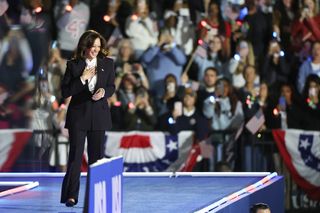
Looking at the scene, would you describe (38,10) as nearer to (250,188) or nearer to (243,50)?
(243,50)

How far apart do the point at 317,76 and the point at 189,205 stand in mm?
4729

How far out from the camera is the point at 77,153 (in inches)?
325

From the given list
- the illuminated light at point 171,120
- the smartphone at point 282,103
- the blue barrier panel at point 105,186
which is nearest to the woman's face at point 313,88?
the smartphone at point 282,103

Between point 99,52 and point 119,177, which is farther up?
point 99,52

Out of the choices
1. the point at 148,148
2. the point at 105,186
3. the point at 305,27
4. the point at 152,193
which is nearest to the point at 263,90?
the point at 305,27

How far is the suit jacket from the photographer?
323 inches

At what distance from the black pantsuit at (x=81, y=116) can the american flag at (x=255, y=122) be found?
4581 millimetres

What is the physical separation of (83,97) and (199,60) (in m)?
5.06

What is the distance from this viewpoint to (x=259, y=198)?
955 cm

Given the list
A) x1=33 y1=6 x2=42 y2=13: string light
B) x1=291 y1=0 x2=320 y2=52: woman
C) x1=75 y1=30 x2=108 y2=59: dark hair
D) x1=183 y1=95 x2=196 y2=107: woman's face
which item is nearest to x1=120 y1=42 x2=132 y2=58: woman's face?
x1=183 y1=95 x2=196 y2=107: woman's face

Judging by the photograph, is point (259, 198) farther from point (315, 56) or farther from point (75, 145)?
point (315, 56)

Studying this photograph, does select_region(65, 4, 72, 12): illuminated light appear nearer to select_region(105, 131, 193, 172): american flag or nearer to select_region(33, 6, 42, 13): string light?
select_region(33, 6, 42, 13): string light

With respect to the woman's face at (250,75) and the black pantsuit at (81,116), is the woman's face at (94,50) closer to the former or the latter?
the black pantsuit at (81,116)

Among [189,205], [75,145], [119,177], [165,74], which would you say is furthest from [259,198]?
[165,74]
